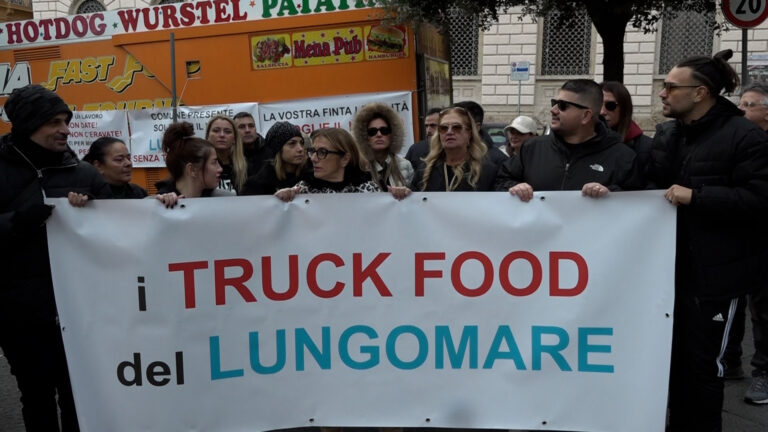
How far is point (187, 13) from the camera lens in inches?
307

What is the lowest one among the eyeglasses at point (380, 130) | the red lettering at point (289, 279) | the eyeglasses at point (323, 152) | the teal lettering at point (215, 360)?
the teal lettering at point (215, 360)

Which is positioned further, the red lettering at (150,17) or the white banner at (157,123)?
the red lettering at (150,17)

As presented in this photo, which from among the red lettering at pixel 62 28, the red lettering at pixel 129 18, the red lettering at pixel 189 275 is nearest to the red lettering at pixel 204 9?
the red lettering at pixel 129 18

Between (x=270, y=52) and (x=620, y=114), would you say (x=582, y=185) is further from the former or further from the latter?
(x=270, y=52)

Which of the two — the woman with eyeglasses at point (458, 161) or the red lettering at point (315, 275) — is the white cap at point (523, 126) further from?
the red lettering at point (315, 275)

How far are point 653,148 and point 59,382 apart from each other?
10.2ft

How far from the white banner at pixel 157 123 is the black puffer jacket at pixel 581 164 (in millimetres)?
4887

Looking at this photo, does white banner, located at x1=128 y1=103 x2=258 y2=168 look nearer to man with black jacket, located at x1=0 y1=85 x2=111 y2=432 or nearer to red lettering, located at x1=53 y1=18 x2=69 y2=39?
red lettering, located at x1=53 y1=18 x2=69 y2=39

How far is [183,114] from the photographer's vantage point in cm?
799

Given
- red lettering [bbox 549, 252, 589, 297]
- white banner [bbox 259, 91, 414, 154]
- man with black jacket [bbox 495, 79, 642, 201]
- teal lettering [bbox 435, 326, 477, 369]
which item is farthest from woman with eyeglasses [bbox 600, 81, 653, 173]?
white banner [bbox 259, 91, 414, 154]

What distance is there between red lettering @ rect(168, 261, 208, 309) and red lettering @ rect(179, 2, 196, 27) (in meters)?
5.46

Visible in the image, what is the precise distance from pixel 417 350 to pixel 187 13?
6.04m

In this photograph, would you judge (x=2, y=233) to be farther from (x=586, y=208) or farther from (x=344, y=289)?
(x=586, y=208)

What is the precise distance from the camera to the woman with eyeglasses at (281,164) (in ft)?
14.0
